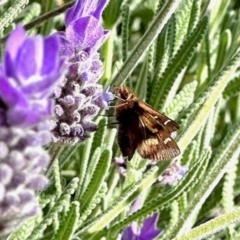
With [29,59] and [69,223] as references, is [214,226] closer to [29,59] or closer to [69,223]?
[69,223]

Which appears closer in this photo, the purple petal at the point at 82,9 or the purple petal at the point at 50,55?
the purple petal at the point at 50,55

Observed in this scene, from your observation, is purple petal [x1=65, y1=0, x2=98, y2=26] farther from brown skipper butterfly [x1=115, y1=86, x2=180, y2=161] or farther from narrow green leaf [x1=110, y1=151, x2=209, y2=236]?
narrow green leaf [x1=110, y1=151, x2=209, y2=236]

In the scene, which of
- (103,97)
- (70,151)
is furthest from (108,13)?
(103,97)

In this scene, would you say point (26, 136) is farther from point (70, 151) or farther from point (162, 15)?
point (70, 151)

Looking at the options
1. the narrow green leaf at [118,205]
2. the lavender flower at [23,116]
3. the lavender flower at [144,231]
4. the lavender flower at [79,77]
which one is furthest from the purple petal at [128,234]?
the lavender flower at [23,116]

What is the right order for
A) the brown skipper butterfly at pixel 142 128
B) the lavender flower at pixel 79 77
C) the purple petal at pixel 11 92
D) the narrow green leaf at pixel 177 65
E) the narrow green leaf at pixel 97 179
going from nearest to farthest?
the purple petal at pixel 11 92, the lavender flower at pixel 79 77, the brown skipper butterfly at pixel 142 128, the narrow green leaf at pixel 97 179, the narrow green leaf at pixel 177 65

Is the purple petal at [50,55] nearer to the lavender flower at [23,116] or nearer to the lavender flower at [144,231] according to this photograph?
the lavender flower at [23,116]

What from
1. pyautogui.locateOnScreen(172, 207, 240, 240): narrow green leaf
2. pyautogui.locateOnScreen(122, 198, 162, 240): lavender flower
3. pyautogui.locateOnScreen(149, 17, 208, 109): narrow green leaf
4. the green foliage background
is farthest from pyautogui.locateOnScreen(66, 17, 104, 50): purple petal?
pyautogui.locateOnScreen(122, 198, 162, 240): lavender flower
